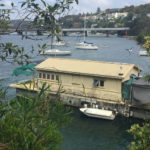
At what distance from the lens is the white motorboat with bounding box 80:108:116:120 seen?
1697 centimetres

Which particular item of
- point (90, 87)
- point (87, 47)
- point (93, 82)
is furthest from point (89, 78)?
point (87, 47)

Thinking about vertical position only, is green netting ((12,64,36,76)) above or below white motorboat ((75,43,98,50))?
above

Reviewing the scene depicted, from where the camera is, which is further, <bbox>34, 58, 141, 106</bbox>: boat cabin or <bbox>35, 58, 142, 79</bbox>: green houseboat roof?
<bbox>35, 58, 142, 79</bbox>: green houseboat roof

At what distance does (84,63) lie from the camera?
20.4m

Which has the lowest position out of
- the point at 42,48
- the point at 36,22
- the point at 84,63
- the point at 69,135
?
the point at 69,135

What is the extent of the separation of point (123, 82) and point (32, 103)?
14.0 meters

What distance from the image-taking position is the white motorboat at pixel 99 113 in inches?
668

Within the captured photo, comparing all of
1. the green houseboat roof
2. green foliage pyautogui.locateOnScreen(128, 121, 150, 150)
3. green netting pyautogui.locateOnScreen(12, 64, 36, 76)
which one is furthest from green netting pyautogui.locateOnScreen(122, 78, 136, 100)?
green foliage pyautogui.locateOnScreen(128, 121, 150, 150)

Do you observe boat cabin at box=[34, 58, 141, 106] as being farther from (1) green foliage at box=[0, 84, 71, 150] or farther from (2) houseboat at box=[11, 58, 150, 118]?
(1) green foliage at box=[0, 84, 71, 150]

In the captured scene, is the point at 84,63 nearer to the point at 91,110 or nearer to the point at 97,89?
the point at 97,89

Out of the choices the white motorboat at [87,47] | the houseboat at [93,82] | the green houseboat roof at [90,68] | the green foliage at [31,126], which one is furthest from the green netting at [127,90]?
the white motorboat at [87,47]

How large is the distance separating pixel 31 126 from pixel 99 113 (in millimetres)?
13352

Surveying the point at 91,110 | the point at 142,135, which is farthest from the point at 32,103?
the point at 91,110

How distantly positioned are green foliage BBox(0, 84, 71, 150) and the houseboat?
1203 centimetres
